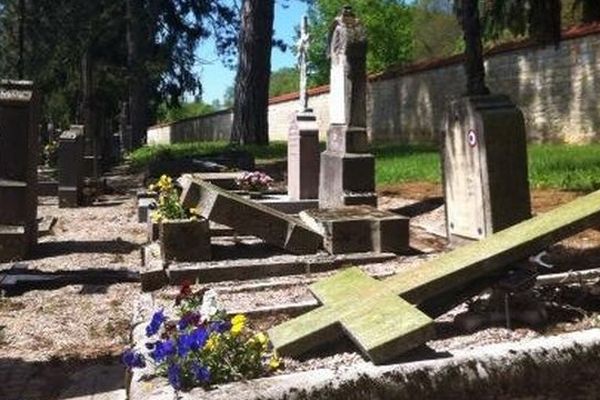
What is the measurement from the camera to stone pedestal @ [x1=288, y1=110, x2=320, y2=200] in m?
11.6

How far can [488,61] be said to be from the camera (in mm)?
21906

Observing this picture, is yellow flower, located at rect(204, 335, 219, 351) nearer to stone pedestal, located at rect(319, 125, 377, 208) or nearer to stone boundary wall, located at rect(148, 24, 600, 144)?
stone pedestal, located at rect(319, 125, 377, 208)

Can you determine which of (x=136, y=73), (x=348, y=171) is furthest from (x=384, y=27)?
(x=348, y=171)

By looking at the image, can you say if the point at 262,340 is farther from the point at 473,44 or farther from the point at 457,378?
the point at 473,44

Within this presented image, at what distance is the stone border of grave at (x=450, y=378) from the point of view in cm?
316

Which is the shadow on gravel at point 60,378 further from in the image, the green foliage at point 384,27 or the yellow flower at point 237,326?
the green foliage at point 384,27

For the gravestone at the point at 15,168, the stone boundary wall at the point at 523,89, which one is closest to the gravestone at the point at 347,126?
the stone boundary wall at the point at 523,89

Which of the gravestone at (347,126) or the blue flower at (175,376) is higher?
the gravestone at (347,126)

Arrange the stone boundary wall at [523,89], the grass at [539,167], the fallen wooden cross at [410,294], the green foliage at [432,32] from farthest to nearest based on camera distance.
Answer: the green foliage at [432,32]
the stone boundary wall at [523,89]
the grass at [539,167]
the fallen wooden cross at [410,294]

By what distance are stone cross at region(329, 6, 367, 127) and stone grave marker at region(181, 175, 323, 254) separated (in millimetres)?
2987

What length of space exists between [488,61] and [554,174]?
11.1m

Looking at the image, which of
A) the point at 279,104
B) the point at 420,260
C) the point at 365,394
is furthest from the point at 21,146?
the point at 279,104

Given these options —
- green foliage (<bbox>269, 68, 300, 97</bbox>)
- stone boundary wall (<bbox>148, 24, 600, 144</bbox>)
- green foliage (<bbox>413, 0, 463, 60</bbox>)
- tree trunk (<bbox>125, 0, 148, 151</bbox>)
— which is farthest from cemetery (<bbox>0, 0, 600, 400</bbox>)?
green foliage (<bbox>269, 68, 300, 97</bbox>)

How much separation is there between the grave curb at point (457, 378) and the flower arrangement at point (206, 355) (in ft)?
0.27
